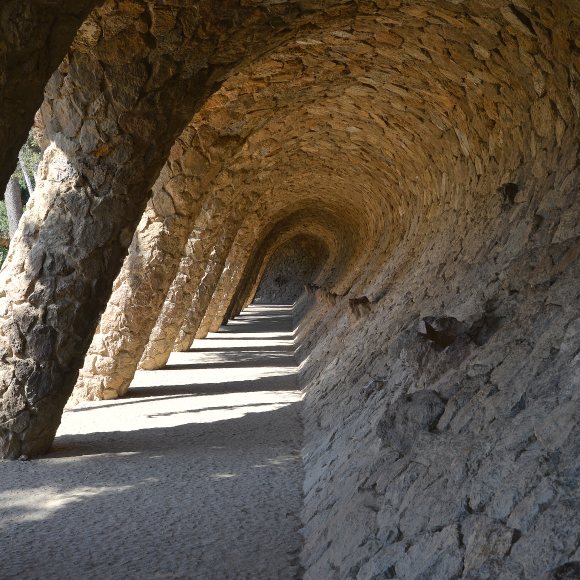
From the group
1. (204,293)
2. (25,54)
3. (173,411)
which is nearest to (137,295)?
(173,411)

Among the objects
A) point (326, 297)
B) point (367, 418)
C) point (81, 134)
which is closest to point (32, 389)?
point (81, 134)

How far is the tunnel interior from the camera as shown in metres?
2.43

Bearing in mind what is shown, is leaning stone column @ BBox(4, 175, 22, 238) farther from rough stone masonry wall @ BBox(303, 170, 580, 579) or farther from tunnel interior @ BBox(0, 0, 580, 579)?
rough stone masonry wall @ BBox(303, 170, 580, 579)

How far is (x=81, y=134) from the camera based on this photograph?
4715 mm

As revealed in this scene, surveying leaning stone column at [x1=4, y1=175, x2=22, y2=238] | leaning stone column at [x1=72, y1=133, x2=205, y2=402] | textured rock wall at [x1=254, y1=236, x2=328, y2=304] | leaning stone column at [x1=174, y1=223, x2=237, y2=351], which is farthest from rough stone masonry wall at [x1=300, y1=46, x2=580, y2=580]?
textured rock wall at [x1=254, y1=236, x2=328, y2=304]

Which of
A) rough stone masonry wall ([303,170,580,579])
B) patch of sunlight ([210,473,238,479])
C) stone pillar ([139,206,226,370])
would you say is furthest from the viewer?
stone pillar ([139,206,226,370])

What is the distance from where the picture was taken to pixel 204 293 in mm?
11961

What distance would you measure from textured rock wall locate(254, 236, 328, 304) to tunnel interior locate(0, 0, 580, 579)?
2439 cm

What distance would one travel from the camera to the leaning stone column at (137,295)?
760 cm

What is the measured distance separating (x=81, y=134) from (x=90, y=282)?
1.01 metres

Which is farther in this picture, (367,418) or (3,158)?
(367,418)

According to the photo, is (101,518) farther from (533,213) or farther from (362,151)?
(362,151)

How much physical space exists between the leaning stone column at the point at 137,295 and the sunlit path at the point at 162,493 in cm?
39

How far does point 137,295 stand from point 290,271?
27.5m
